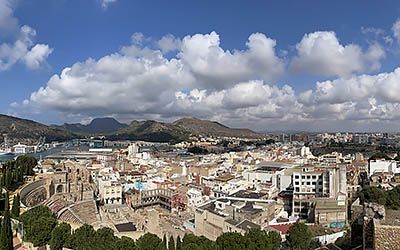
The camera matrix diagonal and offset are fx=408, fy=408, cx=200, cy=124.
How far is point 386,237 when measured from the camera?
767 centimetres

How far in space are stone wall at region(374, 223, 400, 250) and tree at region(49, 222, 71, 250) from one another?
18.0 metres

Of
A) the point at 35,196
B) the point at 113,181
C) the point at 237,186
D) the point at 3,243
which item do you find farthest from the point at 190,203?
the point at 3,243

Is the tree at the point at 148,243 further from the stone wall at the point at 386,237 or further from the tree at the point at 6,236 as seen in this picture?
the stone wall at the point at 386,237

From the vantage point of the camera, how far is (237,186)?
39469 millimetres

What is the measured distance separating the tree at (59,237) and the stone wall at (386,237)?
18.0 meters

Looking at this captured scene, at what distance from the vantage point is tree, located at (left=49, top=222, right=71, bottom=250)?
2155cm

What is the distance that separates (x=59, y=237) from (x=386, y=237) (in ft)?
59.7

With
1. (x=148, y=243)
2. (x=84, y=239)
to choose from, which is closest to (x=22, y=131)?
(x=84, y=239)

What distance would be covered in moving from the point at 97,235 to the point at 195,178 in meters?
28.4

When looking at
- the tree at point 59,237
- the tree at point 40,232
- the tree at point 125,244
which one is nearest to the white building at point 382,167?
the tree at point 125,244

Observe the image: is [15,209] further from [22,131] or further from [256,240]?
[22,131]

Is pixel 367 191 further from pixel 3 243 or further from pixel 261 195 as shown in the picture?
pixel 3 243

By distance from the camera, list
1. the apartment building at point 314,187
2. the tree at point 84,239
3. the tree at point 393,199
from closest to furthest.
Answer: the tree at point 84,239
the tree at point 393,199
the apartment building at point 314,187

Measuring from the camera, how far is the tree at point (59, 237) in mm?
21547
